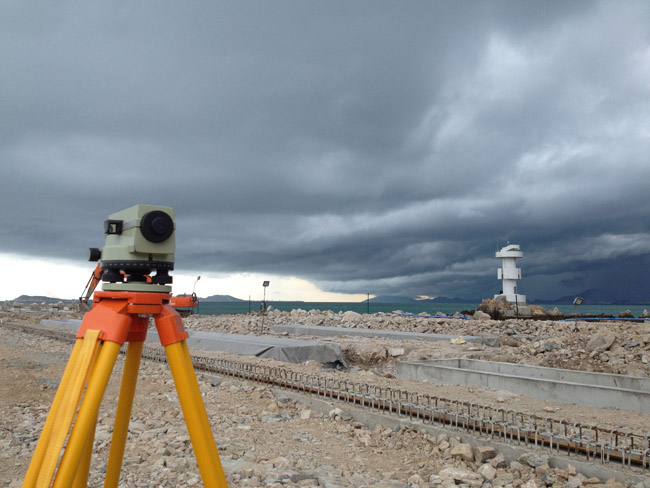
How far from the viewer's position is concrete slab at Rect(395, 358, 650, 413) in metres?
9.06

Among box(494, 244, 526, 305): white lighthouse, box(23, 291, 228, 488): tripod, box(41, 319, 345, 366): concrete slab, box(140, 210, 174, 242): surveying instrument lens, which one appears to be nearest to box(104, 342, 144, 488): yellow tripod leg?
box(23, 291, 228, 488): tripod

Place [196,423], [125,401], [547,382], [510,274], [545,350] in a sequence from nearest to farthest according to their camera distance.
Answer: [196,423] → [125,401] → [547,382] → [545,350] → [510,274]

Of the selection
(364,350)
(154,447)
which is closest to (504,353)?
(364,350)

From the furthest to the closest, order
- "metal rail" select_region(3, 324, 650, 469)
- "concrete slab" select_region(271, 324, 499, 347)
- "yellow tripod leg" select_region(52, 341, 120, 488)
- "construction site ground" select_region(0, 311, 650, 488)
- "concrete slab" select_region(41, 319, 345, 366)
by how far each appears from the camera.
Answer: "concrete slab" select_region(271, 324, 499, 347) < "concrete slab" select_region(41, 319, 345, 366) < "metal rail" select_region(3, 324, 650, 469) < "construction site ground" select_region(0, 311, 650, 488) < "yellow tripod leg" select_region(52, 341, 120, 488)

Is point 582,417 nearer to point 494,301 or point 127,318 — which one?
point 127,318

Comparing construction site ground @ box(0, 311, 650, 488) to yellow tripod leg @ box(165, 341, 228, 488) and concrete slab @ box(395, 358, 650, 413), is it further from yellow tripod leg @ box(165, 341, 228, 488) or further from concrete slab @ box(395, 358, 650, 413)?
yellow tripod leg @ box(165, 341, 228, 488)

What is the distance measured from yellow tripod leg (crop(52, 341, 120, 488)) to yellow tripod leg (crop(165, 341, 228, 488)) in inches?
10.4

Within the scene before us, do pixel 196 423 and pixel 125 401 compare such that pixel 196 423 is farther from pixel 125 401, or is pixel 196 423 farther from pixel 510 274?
pixel 510 274

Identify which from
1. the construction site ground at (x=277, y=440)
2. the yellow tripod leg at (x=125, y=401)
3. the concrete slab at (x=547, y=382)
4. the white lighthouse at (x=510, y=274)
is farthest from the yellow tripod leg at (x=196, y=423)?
the white lighthouse at (x=510, y=274)

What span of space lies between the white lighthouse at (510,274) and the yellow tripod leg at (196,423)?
4602 centimetres

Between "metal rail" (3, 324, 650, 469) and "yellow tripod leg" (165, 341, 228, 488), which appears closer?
"yellow tripod leg" (165, 341, 228, 488)

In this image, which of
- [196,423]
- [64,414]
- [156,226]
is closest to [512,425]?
[196,423]

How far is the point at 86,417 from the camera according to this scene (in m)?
2.06

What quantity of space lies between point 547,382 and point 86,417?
31.8 feet
